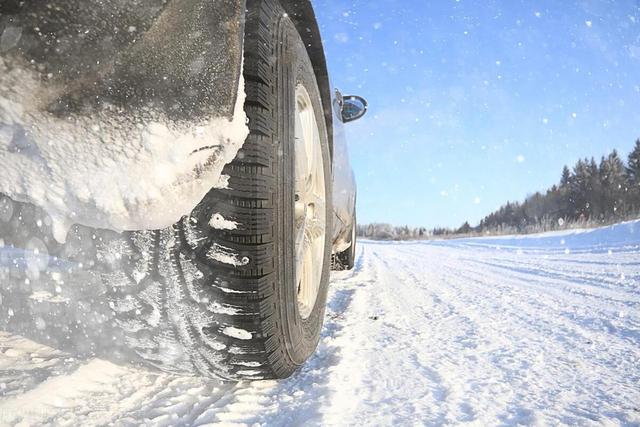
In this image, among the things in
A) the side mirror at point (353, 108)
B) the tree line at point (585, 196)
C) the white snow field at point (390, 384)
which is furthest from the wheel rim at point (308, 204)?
the tree line at point (585, 196)

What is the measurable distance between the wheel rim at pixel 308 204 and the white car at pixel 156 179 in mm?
50

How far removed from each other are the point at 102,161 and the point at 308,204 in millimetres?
1030

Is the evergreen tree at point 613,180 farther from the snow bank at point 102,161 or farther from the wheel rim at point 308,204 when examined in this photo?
the snow bank at point 102,161

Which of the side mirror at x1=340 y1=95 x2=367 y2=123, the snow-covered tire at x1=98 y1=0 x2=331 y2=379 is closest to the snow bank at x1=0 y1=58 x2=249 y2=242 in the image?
the snow-covered tire at x1=98 y1=0 x2=331 y2=379

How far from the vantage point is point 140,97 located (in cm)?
72

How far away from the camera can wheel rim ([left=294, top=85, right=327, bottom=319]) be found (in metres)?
1.42

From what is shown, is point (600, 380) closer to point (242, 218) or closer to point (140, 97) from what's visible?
point (242, 218)

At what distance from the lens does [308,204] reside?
5.54 ft

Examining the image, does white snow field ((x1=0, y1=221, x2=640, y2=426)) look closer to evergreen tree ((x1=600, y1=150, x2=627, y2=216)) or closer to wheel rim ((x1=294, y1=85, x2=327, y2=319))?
wheel rim ((x1=294, y1=85, x2=327, y2=319))

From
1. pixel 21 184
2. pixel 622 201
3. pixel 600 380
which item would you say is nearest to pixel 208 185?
pixel 21 184

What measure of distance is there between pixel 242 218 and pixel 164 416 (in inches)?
22.0

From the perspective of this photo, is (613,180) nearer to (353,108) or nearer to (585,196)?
(585,196)

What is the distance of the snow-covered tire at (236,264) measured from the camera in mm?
908

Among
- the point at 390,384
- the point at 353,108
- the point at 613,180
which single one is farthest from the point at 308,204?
the point at 613,180
